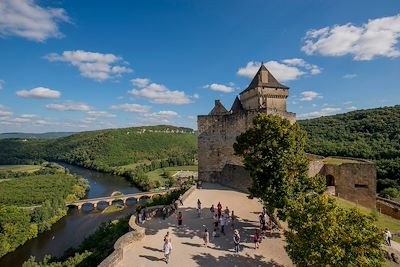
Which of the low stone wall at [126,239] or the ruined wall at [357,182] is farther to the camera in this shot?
the ruined wall at [357,182]

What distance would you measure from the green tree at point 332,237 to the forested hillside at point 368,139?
36.3 meters

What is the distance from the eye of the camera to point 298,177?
15984mm

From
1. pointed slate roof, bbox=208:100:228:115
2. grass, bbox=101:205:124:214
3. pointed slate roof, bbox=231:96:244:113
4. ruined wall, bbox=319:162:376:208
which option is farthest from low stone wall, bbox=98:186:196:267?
grass, bbox=101:205:124:214

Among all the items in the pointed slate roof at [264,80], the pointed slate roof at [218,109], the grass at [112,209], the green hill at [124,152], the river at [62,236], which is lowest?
the river at [62,236]

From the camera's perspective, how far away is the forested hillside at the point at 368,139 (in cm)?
4822

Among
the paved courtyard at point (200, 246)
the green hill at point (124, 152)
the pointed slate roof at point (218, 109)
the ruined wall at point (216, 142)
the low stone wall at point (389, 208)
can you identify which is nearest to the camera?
the paved courtyard at point (200, 246)

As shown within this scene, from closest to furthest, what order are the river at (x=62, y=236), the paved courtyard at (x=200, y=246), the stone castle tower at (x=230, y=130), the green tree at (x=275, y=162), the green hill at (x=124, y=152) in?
1. the paved courtyard at (x=200, y=246)
2. the green tree at (x=275, y=162)
3. the stone castle tower at (x=230, y=130)
4. the river at (x=62, y=236)
5. the green hill at (x=124, y=152)

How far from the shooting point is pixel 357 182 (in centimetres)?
2691

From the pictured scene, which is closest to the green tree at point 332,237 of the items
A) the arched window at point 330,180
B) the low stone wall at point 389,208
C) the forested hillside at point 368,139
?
the arched window at point 330,180

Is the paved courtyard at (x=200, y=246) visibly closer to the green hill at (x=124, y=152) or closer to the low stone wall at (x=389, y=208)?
the low stone wall at (x=389, y=208)

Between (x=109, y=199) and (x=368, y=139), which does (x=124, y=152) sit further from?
(x=368, y=139)

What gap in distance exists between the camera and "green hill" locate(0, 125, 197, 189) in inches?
5408

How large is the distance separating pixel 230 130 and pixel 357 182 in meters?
11.8

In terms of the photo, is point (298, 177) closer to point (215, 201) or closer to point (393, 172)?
point (215, 201)
